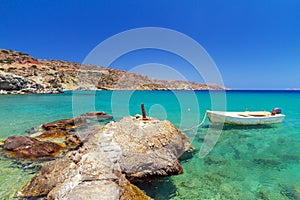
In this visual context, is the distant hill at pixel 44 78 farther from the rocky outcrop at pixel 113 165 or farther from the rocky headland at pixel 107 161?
the rocky outcrop at pixel 113 165

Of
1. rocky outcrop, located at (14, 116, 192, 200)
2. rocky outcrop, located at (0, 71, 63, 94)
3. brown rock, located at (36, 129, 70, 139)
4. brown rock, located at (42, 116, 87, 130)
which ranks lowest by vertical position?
brown rock, located at (36, 129, 70, 139)

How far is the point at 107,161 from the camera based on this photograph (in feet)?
19.3

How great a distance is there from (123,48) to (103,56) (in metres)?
1.26

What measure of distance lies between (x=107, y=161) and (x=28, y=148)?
5.33 m

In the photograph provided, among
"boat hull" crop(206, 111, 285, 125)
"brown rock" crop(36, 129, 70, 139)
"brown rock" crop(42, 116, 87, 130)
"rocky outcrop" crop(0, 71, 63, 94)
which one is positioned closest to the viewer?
"brown rock" crop(36, 129, 70, 139)

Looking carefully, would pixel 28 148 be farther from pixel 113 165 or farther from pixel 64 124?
pixel 64 124

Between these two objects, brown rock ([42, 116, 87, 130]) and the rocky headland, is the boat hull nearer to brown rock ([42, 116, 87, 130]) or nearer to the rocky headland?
the rocky headland

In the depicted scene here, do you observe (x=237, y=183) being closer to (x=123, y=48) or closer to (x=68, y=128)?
(x=123, y=48)

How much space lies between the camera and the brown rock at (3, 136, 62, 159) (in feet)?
28.8

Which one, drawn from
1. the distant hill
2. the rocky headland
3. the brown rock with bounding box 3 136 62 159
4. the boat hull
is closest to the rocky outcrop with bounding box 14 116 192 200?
the rocky headland

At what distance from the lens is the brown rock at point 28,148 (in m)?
8.77

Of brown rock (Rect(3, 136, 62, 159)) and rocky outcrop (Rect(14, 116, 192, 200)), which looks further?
brown rock (Rect(3, 136, 62, 159))

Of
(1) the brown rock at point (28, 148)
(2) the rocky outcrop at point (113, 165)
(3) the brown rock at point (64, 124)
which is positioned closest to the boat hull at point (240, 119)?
(2) the rocky outcrop at point (113, 165)

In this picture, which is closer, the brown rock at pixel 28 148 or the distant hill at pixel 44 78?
the brown rock at pixel 28 148
